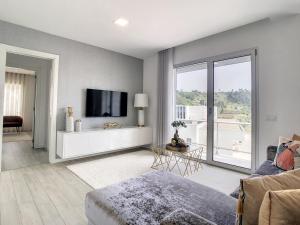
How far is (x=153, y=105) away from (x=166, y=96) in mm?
649

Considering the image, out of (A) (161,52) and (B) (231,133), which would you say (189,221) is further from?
(A) (161,52)

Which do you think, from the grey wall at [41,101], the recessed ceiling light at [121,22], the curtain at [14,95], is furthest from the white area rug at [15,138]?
the recessed ceiling light at [121,22]

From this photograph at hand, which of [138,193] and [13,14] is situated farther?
[13,14]

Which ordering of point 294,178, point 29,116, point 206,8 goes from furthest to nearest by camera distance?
point 29,116 → point 206,8 → point 294,178

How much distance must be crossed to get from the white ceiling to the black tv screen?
4.21ft

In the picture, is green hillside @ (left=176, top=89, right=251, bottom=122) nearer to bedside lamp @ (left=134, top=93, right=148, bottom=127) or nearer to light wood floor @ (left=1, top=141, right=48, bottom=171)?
bedside lamp @ (left=134, top=93, right=148, bottom=127)

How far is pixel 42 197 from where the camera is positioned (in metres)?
2.28

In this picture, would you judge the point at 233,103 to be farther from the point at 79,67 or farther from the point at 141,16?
the point at 79,67

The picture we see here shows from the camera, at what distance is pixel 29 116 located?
7.88m

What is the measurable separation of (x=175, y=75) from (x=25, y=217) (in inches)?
157

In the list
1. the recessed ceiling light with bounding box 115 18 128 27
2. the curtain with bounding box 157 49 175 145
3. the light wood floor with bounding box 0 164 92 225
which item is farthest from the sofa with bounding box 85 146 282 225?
the curtain with bounding box 157 49 175 145

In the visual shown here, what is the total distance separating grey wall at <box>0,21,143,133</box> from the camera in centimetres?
339

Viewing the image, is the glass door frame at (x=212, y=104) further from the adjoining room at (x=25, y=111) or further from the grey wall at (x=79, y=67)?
the adjoining room at (x=25, y=111)

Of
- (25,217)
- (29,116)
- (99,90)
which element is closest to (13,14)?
(99,90)
